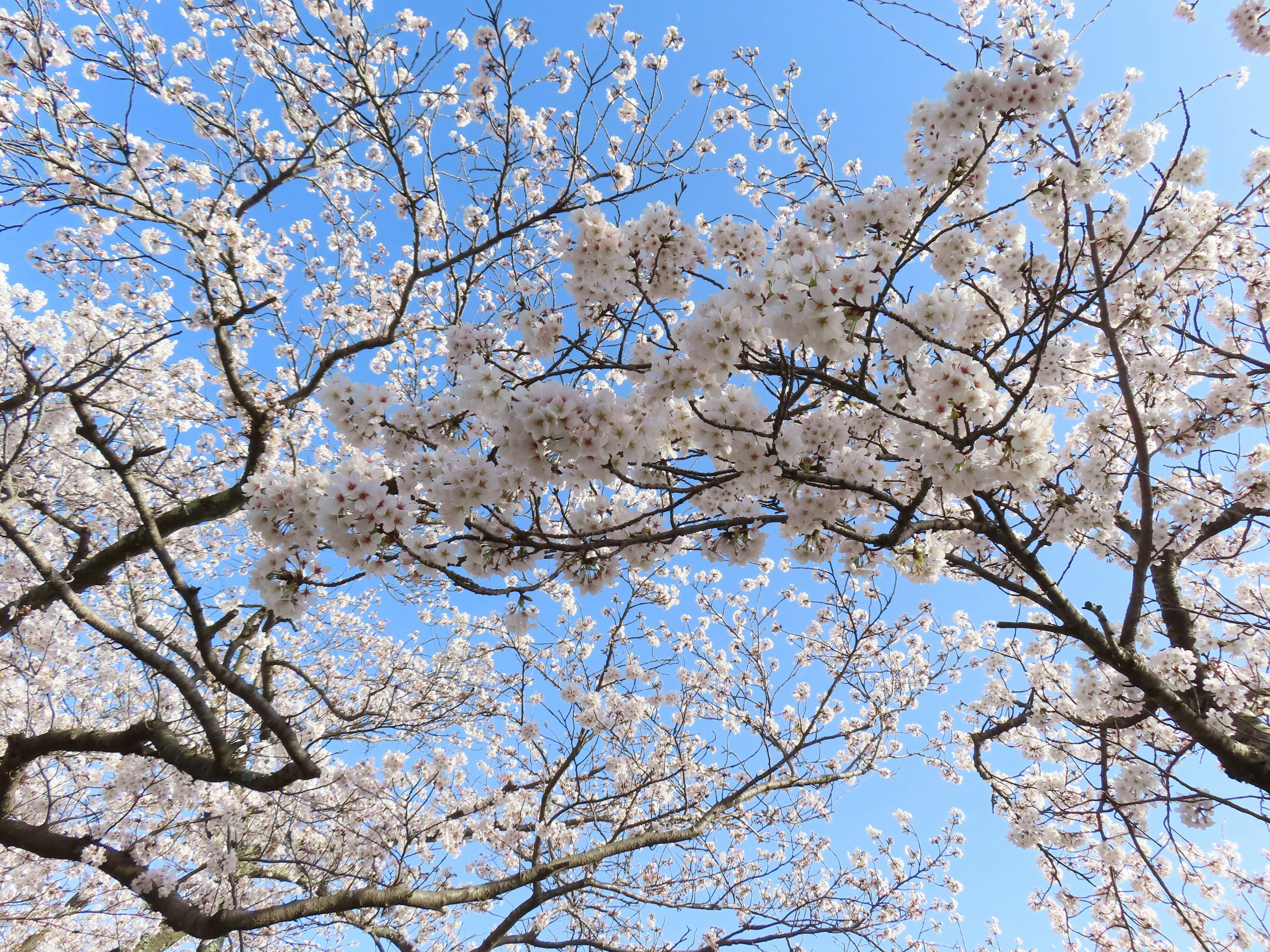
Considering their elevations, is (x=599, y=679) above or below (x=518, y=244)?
below

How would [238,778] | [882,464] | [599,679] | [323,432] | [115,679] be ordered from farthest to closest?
[323,432] → [115,679] → [599,679] → [238,778] → [882,464]

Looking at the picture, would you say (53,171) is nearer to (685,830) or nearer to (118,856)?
(118,856)

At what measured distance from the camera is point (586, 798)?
730 cm

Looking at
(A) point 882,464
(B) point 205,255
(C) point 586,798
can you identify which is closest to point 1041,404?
(A) point 882,464

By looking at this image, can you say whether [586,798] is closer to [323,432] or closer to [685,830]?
[685,830]

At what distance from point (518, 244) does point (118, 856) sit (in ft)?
24.5

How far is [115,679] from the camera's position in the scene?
8.80 m

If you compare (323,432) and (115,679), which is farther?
(323,432)

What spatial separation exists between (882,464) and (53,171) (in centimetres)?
786

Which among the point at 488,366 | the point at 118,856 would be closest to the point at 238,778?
the point at 118,856

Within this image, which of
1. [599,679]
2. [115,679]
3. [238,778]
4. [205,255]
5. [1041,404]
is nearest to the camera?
[238,778]

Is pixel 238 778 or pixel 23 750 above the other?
pixel 23 750

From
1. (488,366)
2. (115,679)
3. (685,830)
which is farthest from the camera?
(115,679)

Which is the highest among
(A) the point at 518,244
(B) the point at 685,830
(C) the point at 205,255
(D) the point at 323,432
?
(D) the point at 323,432
